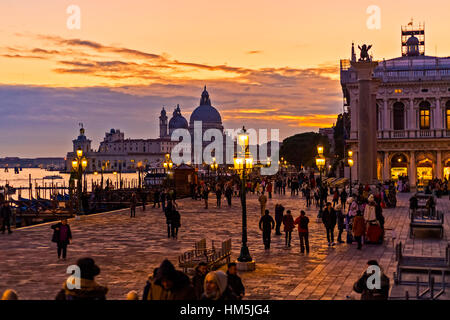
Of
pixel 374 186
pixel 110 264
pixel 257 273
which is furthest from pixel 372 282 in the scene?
pixel 374 186

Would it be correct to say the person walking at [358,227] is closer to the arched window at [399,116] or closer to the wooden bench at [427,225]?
the wooden bench at [427,225]

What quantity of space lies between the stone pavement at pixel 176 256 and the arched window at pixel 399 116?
1144 inches

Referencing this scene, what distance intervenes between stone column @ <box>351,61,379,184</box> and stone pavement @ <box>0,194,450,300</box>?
4.70 m

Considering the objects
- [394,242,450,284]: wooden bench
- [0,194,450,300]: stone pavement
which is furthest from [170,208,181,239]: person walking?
[394,242,450,284]: wooden bench

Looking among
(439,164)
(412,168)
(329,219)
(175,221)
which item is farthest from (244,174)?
(439,164)

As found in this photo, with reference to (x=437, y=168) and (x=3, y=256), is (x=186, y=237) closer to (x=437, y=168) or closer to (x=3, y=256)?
(x=3, y=256)

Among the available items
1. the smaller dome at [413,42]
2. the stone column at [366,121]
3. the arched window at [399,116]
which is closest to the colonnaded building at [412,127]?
the arched window at [399,116]

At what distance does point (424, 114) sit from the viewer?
5250cm

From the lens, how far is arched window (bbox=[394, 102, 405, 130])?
53.1 metres

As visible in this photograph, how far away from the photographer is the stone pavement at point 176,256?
38.8 ft

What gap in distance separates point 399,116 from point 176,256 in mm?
42069

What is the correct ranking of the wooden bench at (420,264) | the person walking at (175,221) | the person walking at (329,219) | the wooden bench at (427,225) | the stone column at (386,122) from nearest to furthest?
the wooden bench at (420,264)
the person walking at (329,219)
the wooden bench at (427,225)
the person walking at (175,221)
the stone column at (386,122)

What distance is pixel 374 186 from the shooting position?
29.3 metres

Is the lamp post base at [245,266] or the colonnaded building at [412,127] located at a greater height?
the colonnaded building at [412,127]
